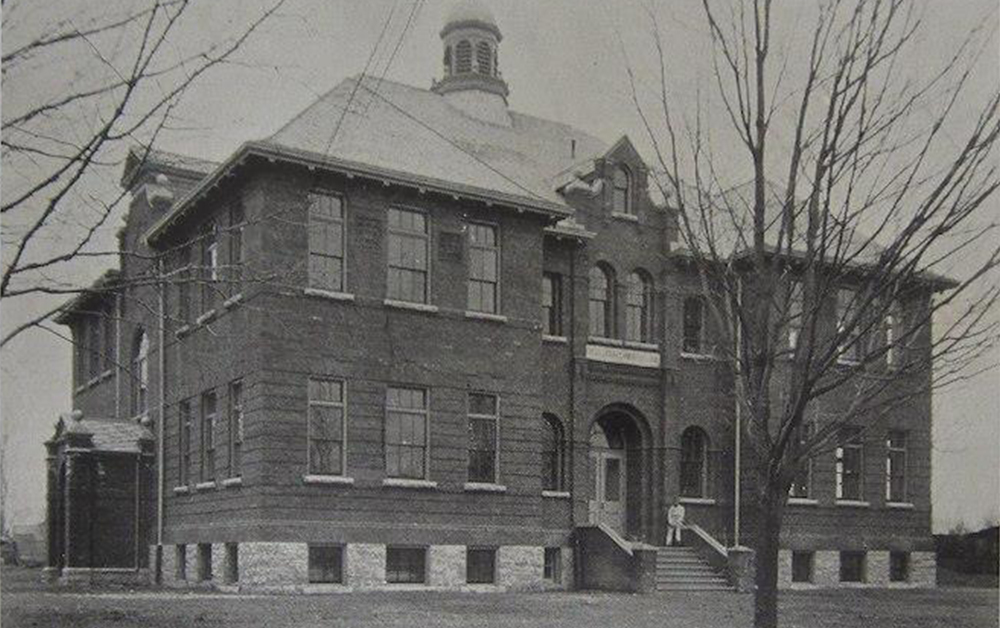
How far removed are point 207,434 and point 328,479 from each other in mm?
4033

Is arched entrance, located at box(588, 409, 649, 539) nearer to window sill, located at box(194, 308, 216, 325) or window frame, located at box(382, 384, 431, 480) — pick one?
window frame, located at box(382, 384, 431, 480)

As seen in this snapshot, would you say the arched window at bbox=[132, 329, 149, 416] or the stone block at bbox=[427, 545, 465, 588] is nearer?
the stone block at bbox=[427, 545, 465, 588]

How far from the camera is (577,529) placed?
27.1 m

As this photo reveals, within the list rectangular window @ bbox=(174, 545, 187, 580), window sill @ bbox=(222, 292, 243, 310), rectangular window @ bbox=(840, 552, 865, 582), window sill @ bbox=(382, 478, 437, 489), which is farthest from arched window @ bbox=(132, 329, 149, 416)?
rectangular window @ bbox=(840, 552, 865, 582)

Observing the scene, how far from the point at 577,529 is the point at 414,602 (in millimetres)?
8397

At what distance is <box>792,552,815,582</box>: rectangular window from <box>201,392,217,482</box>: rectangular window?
1495 cm

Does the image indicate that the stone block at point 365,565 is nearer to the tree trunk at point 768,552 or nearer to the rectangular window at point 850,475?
the tree trunk at point 768,552

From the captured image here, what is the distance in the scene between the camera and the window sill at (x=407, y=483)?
2333cm

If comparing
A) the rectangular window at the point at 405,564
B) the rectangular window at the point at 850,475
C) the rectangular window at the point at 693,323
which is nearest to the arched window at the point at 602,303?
the rectangular window at the point at 693,323

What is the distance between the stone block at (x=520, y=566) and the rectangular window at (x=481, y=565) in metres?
0.17

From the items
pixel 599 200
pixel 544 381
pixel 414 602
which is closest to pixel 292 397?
pixel 414 602

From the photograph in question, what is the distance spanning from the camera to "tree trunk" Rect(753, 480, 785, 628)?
1056cm

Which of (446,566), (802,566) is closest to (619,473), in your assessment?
(802,566)

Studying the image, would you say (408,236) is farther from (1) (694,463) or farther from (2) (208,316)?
(1) (694,463)
